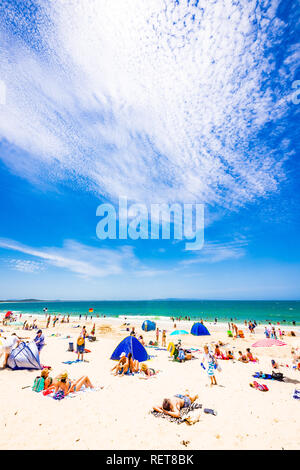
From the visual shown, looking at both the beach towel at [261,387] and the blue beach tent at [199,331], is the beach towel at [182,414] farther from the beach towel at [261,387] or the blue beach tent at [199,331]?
the blue beach tent at [199,331]

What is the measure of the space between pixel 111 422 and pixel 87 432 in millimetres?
803

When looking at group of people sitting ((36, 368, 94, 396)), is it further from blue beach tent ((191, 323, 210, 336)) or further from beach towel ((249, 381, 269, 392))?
blue beach tent ((191, 323, 210, 336))

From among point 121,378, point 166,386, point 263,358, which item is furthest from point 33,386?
point 263,358

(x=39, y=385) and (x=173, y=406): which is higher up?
(x=173, y=406)

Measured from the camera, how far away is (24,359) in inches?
421

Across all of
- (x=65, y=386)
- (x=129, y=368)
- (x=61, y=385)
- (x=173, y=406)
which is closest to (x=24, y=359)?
(x=61, y=385)

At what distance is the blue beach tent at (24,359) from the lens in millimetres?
10648

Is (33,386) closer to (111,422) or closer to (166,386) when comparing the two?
(111,422)

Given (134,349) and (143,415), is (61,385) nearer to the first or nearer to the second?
(143,415)

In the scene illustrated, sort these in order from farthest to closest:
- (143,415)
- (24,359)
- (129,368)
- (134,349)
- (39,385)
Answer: (134,349) → (129,368) → (24,359) → (39,385) → (143,415)

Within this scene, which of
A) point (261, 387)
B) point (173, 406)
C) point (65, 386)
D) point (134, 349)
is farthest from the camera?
point (134, 349)

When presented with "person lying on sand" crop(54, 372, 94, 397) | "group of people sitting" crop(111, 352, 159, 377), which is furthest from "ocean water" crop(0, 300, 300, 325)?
"person lying on sand" crop(54, 372, 94, 397)

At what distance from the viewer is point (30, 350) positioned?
10891 mm

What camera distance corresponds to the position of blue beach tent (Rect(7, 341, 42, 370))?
10648 mm
